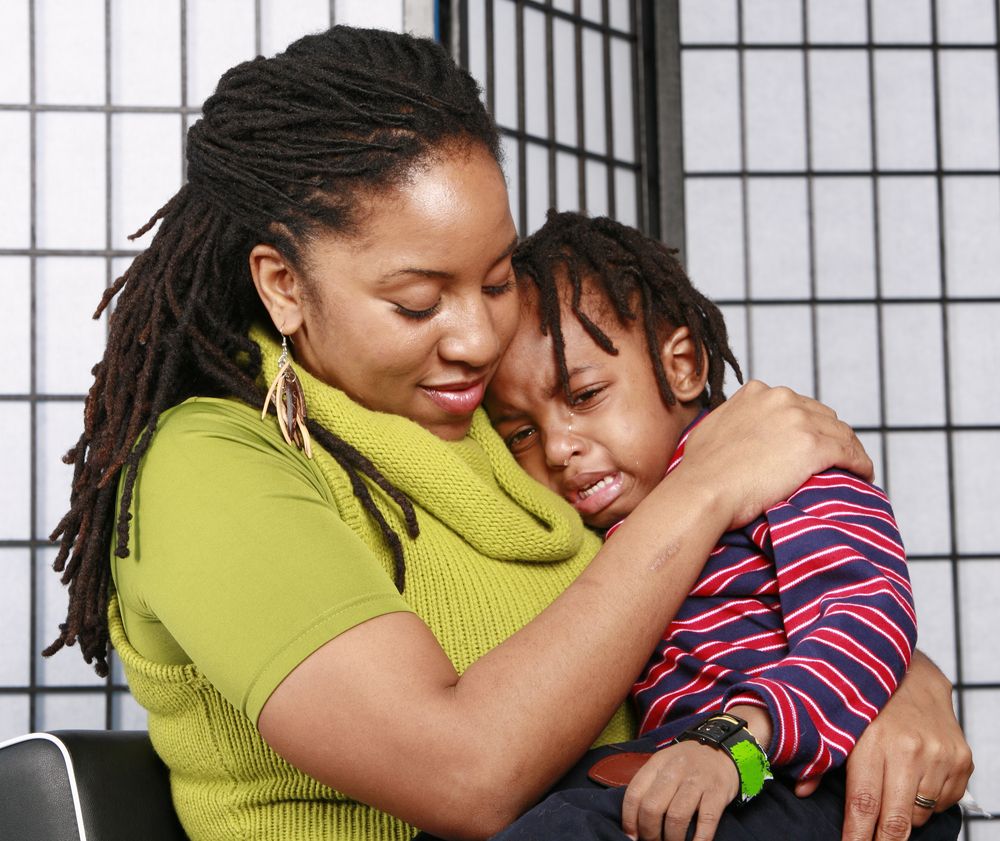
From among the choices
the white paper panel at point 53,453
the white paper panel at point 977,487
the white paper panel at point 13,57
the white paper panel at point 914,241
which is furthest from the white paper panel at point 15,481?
the white paper panel at point 977,487

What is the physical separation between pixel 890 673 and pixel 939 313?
259 centimetres

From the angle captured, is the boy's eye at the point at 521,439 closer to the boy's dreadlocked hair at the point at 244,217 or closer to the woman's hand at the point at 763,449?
the woman's hand at the point at 763,449

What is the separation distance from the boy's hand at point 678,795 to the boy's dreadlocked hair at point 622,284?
0.67 m

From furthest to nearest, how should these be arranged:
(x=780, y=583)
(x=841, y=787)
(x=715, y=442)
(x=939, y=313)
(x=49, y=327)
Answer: (x=939, y=313), (x=49, y=327), (x=715, y=442), (x=780, y=583), (x=841, y=787)

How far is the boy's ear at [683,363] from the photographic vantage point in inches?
65.2

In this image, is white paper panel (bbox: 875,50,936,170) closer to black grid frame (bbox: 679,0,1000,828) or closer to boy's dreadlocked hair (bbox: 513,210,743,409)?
black grid frame (bbox: 679,0,1000,828)

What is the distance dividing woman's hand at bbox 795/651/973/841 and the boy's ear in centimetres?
56

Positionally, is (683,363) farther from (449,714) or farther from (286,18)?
(286,18)

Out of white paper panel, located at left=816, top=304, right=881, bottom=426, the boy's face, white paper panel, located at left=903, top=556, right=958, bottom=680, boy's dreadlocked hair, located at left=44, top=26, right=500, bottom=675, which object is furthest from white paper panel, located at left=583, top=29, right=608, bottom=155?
boy's dreadlocked hair, located at left=44, top=26, right=500, bottom=675

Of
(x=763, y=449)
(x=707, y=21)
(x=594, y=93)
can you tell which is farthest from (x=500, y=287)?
(x=707, y=21)

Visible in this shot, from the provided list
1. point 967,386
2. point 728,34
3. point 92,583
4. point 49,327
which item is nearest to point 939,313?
point 967,386

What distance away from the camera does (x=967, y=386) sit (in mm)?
3523

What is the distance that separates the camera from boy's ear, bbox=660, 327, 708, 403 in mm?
1657

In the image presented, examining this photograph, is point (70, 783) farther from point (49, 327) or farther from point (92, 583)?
point (49, 327)
